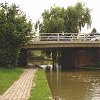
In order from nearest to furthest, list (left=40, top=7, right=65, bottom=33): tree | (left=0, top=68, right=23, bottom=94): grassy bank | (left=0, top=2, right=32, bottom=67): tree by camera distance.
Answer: (left=0, top=68, right=23, bottom=94): grassy bank, (left=0, top=2, right=32, bottom=67): tree, (left=40, top=7, right=65, bottom=33): tree

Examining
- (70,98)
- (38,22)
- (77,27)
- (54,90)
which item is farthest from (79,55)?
(70,98)

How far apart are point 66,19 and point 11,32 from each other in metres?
20.2

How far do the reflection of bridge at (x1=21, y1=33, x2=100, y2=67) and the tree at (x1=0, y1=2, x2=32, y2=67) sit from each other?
12.8 feet

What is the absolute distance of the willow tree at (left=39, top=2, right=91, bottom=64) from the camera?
167 ft

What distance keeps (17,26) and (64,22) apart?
59.9 feet

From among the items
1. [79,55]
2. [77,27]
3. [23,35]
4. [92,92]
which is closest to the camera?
[92,92]

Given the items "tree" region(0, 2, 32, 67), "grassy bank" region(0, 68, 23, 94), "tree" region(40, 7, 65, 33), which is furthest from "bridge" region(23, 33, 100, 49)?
"grassy bank" region(0, 68, 23, 94)

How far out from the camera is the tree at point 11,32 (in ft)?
108

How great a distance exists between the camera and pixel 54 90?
21344 mm

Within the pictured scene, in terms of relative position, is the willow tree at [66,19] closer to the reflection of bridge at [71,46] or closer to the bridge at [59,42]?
the reflection of bridge at [71,46]

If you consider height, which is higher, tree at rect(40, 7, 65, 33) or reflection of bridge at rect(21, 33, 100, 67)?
tree at rect(40, 7, 65, 33)

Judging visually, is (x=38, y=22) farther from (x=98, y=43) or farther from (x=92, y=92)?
(x=92, y=92)

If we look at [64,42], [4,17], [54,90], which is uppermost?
[4,17]

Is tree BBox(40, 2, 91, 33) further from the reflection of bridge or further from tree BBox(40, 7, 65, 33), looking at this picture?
the reflection of bridge
